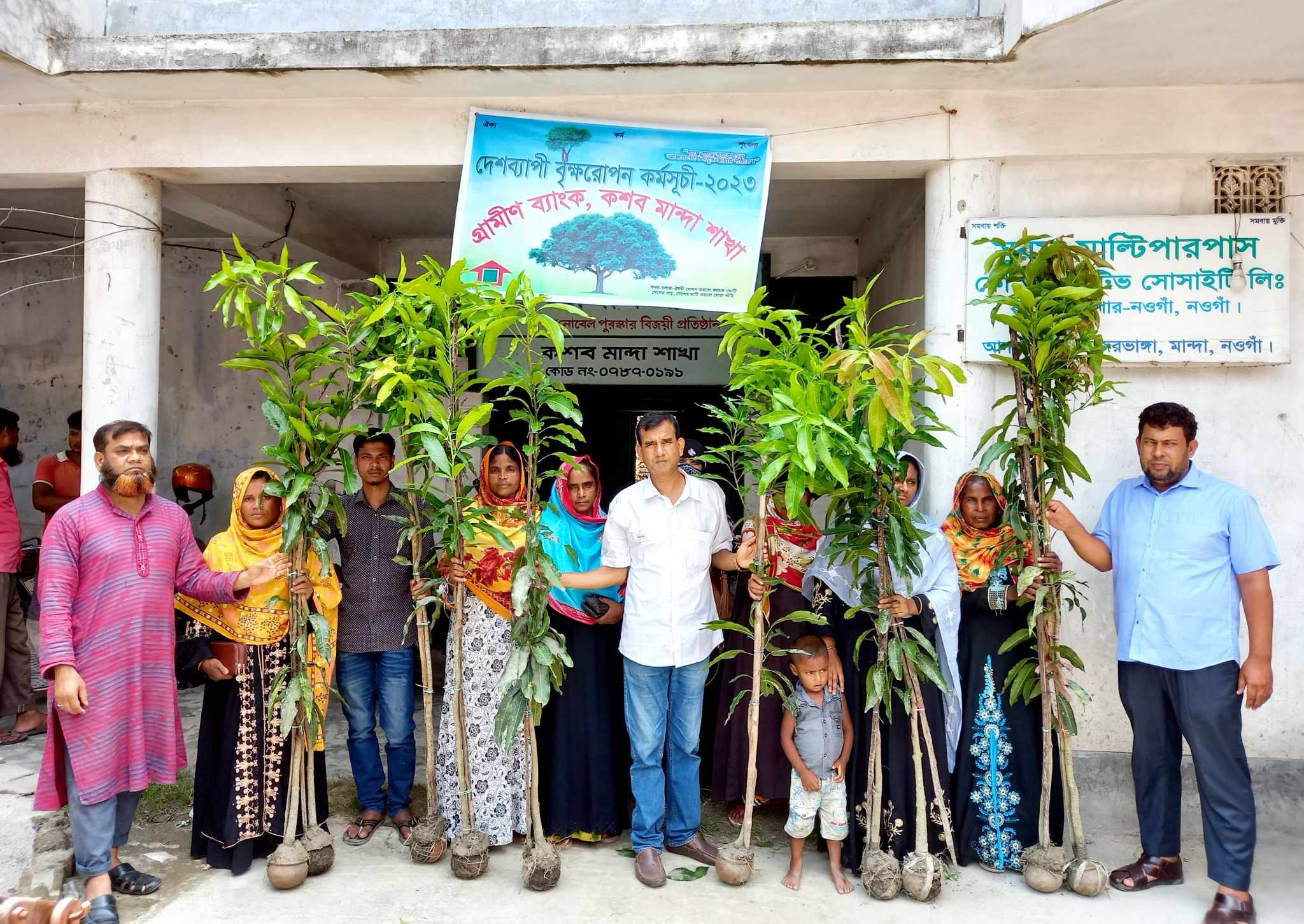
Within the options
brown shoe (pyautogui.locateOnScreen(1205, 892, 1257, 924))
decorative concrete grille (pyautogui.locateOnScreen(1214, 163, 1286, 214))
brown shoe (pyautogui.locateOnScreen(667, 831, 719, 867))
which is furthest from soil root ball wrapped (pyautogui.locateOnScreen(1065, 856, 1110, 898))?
decorative concrete grille (pyautogui.locateOnScreen(1214, 163, 1286, 214))

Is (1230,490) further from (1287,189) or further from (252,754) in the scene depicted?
(252,754)

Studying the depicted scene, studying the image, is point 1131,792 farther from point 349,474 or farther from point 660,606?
point 349,474

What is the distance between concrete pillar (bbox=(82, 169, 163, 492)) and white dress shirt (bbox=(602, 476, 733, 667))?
231 cm

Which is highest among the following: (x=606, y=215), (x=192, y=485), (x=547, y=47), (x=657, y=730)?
(x=547, y=47)

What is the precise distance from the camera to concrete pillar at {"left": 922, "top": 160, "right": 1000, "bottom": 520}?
411cm

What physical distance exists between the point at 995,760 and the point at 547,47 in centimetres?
325

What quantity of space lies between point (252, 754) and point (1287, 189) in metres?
4.73

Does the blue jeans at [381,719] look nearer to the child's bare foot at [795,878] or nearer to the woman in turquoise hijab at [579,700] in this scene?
the woman in turquoise hijab at [579,700]

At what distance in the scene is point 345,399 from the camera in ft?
11.5

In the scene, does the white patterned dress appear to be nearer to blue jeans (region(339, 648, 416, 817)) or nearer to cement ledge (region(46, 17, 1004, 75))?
blue jeans (region(339, 648, 416, 817))

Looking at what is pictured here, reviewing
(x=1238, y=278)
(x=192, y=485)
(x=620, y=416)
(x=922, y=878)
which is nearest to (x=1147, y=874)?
(x=922, y=878)

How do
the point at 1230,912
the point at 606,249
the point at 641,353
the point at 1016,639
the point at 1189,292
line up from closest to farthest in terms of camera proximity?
1. the point at 1230,912
2. the point at 1016,639
3. the point at 1189,292
4. the point at 606,249
5. the point at 641,353

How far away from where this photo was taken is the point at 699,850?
373 cm

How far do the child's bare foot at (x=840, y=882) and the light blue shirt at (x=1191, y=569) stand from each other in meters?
1.29
